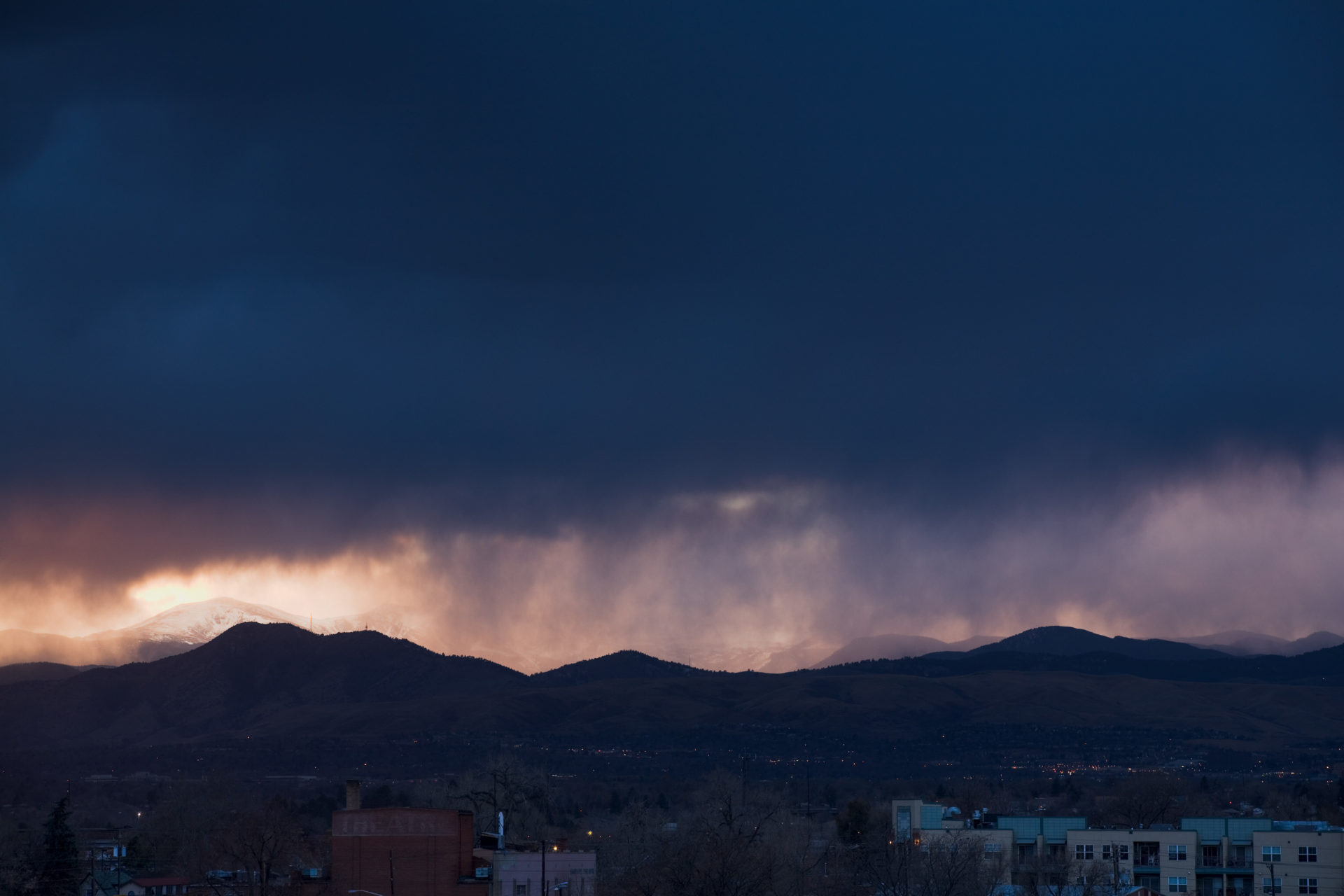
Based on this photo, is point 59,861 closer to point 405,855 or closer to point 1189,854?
point 405,855

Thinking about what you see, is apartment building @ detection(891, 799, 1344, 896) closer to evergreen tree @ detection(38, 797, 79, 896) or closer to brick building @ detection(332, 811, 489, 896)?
brick building @ detection(332, 811, 489, 896)

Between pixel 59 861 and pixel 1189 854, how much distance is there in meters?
85.7

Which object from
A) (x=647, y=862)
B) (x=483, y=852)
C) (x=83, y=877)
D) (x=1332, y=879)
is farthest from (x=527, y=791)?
(x=1332, y=879)

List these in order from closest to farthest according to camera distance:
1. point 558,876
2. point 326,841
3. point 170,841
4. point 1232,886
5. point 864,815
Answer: point 558,876, point 1232,886, point 326,841, point 170,841, point 864,815

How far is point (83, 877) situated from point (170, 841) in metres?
38.9

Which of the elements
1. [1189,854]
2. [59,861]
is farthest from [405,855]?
[1189,854]

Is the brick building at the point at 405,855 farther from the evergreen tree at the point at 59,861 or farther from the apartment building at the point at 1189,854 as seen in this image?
the apartment building at the point at 1189,854

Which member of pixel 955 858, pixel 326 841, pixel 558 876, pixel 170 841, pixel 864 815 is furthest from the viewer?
pixel 864 815

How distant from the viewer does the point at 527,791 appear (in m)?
182

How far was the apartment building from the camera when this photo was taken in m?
121

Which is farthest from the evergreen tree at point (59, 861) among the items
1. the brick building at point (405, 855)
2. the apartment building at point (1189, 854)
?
the apartment building at point (1189, 854)

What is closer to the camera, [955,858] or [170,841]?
[955,858]

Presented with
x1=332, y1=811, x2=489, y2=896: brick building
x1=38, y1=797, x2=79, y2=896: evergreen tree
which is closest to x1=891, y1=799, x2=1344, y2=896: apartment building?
x1=332, y1=811, x2=489, y2=896: brick building

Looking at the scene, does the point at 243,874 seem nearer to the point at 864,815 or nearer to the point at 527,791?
the point at 527,791
